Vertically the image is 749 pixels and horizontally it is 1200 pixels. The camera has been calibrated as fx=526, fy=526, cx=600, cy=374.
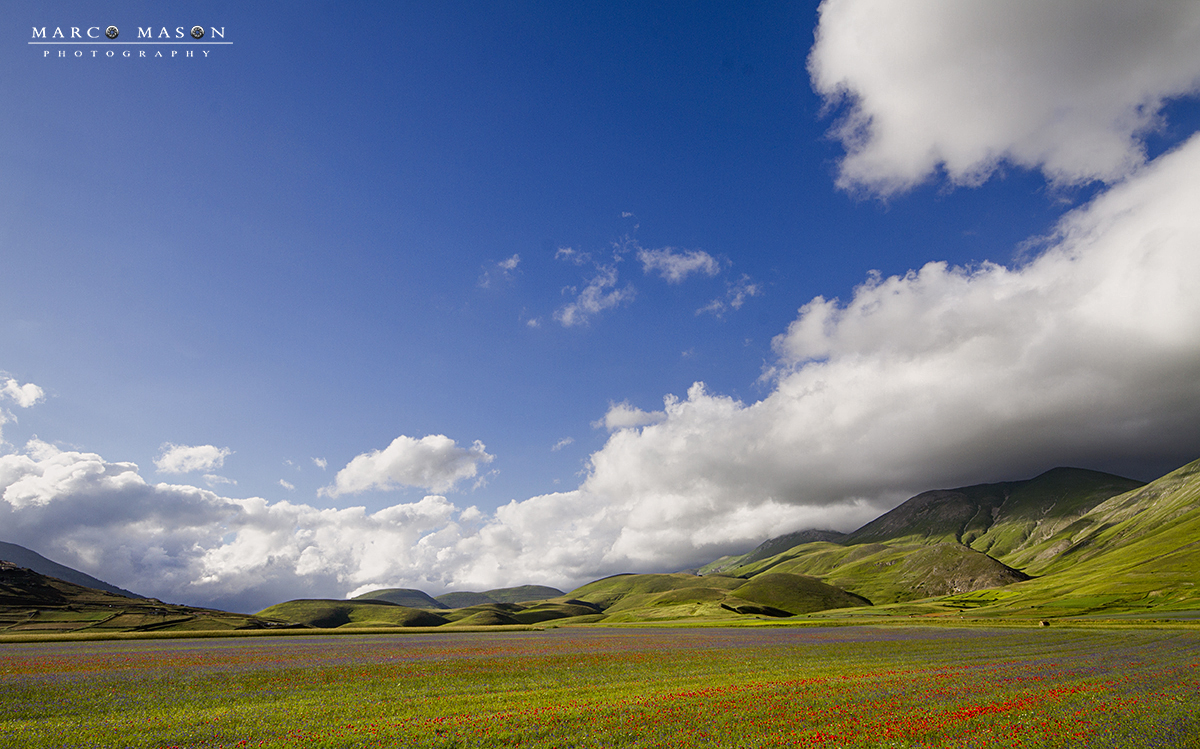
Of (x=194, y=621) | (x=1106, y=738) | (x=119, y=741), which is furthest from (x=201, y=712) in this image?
(x=194, y=621)

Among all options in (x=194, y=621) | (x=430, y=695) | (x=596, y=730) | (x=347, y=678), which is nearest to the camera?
(x=596, y=730)

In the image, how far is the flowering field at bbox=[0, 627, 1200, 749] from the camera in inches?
825

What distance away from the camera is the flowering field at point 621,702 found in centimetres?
2095

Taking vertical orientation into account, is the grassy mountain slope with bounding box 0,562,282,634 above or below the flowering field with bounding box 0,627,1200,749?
below

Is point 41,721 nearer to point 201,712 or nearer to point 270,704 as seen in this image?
point 201,712

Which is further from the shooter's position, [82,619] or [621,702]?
[82,619]

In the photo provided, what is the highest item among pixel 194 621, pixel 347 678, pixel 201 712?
pixel 201 712

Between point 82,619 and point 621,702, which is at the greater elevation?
point 621,702

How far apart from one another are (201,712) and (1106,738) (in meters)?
40.0

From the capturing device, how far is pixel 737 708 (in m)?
25.8

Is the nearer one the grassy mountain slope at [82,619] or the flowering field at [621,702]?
the flowering field at [621,702]

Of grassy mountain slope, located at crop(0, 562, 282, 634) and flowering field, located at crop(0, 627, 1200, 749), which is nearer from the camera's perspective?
flowering field, located at crop(0, 627, 1200, 749)

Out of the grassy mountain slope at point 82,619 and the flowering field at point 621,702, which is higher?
the flowering field at point 621,702

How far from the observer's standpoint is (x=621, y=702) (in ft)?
89.8
